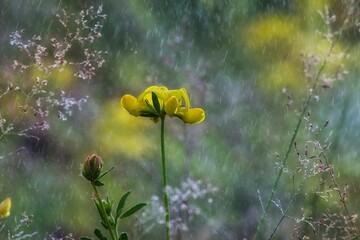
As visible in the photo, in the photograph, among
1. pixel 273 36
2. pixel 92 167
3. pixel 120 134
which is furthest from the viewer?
pixel 273 36

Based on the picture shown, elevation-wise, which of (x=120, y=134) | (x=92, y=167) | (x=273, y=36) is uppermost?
(x=92, y=167)

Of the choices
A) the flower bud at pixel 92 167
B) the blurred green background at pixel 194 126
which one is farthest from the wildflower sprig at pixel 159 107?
the blurred green background at pixel 194 126

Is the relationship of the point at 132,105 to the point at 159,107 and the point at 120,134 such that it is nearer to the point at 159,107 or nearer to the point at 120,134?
the point at 159,107

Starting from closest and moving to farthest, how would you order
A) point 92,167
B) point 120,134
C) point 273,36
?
point 92,167
point 120,134
point 273,36

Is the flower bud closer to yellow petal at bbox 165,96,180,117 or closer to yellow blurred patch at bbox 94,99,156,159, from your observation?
yellow petal at bbox 165,96,180,117

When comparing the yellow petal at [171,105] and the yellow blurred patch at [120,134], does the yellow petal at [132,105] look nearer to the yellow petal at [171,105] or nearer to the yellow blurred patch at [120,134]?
the yellow petal at [171,105]

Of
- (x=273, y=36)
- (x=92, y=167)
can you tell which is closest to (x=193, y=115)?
(x=92, y=167)

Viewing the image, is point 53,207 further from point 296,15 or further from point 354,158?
point 296,15
